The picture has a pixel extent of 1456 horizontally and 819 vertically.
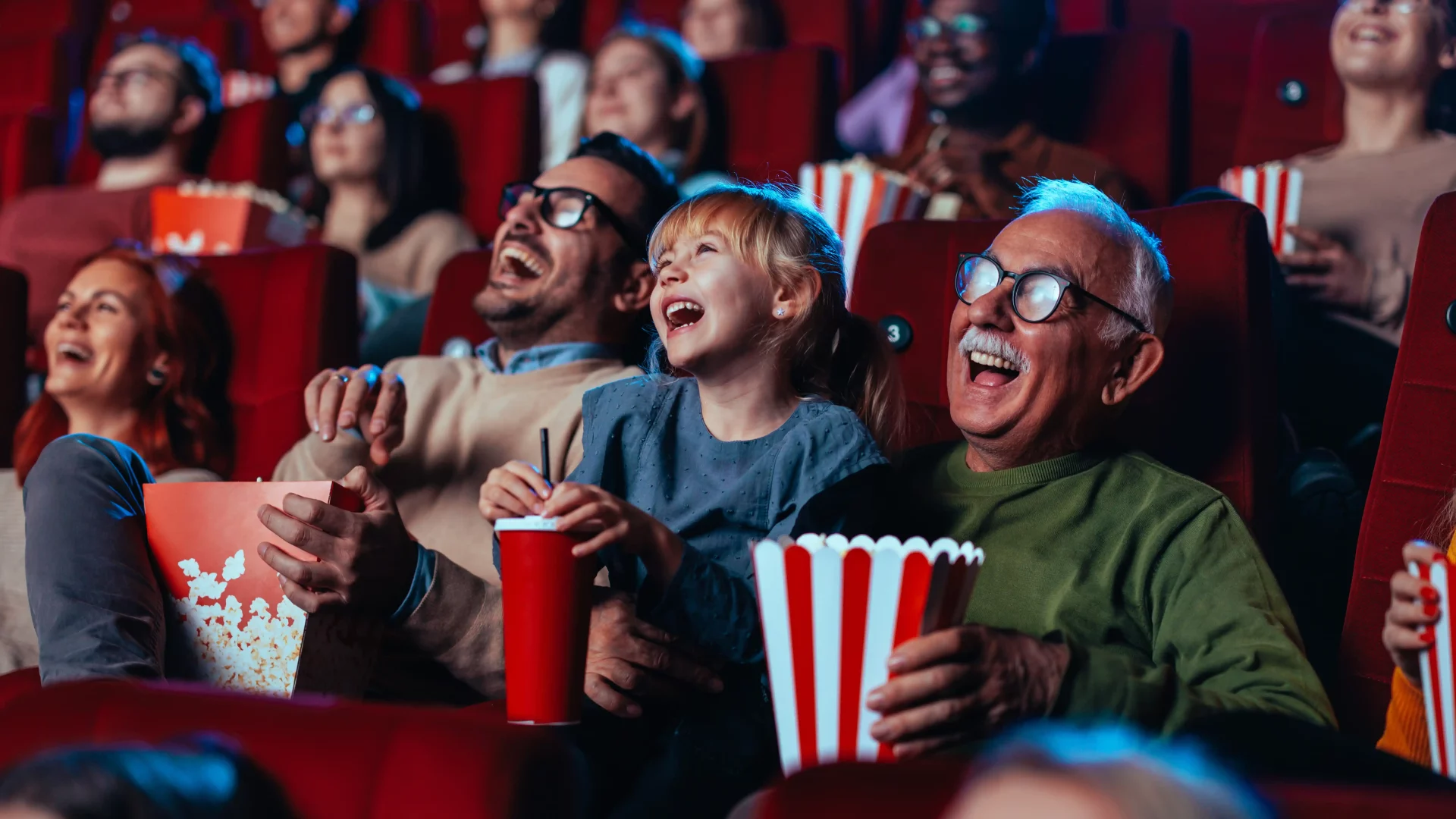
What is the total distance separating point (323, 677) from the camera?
93 centimetres

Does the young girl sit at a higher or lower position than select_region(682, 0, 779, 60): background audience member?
lower

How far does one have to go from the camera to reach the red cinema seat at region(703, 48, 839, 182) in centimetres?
217

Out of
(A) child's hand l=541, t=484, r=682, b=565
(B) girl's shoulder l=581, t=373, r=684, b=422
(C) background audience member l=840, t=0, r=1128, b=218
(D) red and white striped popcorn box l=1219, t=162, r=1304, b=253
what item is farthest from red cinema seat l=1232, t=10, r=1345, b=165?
(A) child's hand l=541, t=484, r=682, b=565

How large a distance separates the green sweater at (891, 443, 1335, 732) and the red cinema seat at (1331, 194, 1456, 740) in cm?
12

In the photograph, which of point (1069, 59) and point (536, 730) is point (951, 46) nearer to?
point (1069, 59)

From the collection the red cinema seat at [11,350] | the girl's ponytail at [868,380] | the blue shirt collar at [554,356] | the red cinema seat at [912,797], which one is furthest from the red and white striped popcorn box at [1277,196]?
the red cinema seat at [11,350]

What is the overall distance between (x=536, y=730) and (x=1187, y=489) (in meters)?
0.50

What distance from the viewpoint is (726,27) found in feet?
8.38

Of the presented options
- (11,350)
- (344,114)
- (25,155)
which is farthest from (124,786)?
(25,155)

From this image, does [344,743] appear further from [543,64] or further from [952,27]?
[543,64]

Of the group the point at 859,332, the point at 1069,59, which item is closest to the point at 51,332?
the point at 859,332

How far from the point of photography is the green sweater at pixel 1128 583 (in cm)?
77

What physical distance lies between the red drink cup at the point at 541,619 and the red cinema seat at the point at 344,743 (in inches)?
2.4

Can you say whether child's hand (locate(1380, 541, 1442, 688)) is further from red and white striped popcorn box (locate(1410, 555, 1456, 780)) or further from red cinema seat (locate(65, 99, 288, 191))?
red cinema seat (locate(65, 99, 288, 191))
